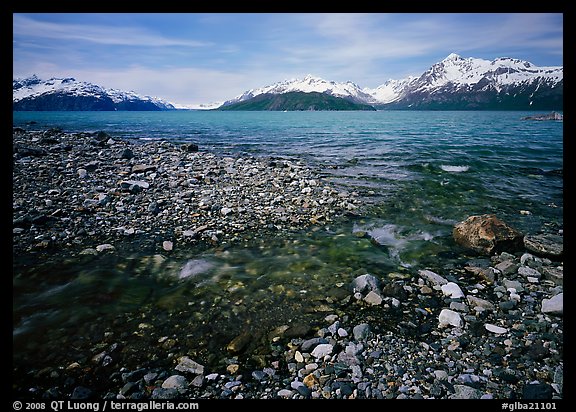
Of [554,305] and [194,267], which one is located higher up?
[194,267]

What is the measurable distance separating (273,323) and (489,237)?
6610 millimetres

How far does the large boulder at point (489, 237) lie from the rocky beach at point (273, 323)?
36 mm

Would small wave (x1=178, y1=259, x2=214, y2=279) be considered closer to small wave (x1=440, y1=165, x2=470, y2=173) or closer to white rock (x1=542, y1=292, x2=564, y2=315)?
white rock (x1=542, y1=292, x2=564, y2=315)

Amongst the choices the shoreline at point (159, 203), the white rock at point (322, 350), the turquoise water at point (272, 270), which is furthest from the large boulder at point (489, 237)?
the white rock at point (322, 350)

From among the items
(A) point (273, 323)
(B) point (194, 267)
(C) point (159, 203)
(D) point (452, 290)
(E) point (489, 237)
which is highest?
(C) point (159, 203)

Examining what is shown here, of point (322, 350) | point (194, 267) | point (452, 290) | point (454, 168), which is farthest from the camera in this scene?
point (454, 168)

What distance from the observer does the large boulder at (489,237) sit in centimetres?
801

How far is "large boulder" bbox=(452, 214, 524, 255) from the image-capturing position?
8.01 meters

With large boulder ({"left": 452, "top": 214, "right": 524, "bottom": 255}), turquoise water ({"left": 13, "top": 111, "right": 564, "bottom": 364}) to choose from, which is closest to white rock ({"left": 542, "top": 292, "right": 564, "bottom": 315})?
turquoise water ({"left": 13, "top": 111, "right": 564, "bottom": 364})

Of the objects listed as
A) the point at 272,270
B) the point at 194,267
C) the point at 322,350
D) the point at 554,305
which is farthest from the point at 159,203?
the point at 554,305

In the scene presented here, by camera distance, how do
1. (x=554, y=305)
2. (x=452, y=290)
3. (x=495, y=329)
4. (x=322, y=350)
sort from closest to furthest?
(x=322, y=350) → (x=495, y=329) → (x=554, y=305) → (x=452, y=290)

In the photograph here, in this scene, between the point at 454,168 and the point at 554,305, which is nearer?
the point at 554,305

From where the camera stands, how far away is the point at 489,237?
26.5 ft

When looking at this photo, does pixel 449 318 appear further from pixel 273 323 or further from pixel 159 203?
pixel 159 203
